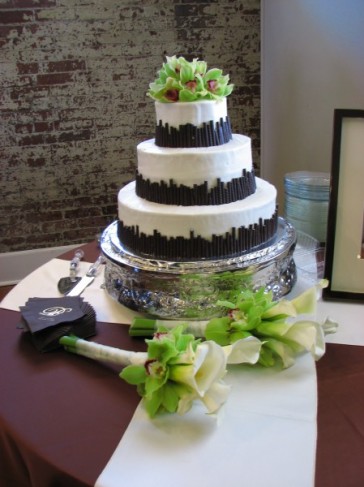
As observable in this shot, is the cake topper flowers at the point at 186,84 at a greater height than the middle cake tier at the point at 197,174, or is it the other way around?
the cake topper flowers at the point at 186,84

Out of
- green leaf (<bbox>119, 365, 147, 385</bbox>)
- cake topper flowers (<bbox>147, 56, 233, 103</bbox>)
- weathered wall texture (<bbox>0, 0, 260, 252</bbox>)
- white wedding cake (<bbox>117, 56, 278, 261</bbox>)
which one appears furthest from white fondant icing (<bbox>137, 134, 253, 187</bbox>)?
weathered wall texture (<bbox>0, 0, 260, 252</bbox>)

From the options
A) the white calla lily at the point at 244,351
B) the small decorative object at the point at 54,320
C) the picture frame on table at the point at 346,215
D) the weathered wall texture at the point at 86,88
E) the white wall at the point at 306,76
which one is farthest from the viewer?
the weathered wall texture at the point at 86,88

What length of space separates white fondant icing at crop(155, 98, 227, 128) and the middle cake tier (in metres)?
0.06

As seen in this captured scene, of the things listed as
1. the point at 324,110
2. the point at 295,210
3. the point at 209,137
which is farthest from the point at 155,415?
the point at 324,110

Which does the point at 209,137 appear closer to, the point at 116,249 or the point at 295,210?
the point at 116,249

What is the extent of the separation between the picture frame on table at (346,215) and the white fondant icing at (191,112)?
285 millimetres

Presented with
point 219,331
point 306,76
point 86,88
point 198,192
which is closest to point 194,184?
point 198,192

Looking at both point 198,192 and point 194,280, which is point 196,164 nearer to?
point 198,192

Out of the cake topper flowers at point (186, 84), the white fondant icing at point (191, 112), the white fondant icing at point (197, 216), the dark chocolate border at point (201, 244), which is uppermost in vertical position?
the cake topper flowers at point (186, 84)

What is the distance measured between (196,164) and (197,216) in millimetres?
118

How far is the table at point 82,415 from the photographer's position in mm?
776

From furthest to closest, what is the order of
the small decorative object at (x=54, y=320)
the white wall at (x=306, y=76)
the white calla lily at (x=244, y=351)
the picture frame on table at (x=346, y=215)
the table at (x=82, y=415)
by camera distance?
the white wall at (x=306, y=76) → the picture frame on table at (x=346, y=215) → the small decorative object at (x=54, y=320) → the white calla lily at (x=244, y=351) → the table at (x=82, y=415)

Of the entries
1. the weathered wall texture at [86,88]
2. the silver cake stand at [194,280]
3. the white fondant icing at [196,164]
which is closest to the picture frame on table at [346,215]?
the silver cake stand at [194,280]

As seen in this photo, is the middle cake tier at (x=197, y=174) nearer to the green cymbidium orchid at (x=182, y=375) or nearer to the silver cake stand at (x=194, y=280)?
the silver cake stand at (x=194, y=280)
